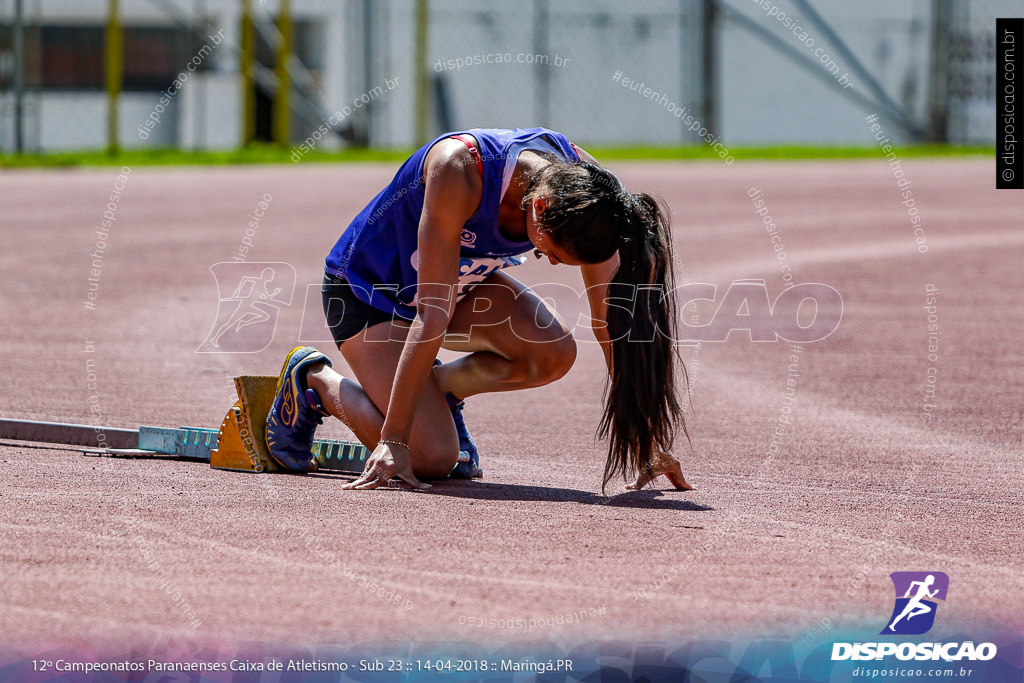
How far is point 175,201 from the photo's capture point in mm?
14625

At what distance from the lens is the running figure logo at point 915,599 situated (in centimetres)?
303

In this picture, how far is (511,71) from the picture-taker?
2398 cm

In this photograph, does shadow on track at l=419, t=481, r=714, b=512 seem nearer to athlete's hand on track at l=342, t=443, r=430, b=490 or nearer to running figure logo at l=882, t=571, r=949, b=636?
athlete's hand on track at l=342, t=443, r=430, b=490

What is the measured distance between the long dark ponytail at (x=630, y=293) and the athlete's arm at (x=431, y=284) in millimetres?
216

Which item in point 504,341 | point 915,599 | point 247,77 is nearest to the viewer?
point 915,599

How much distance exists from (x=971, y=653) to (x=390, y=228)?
7.75 ft

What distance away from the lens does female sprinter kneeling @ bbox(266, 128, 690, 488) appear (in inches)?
160

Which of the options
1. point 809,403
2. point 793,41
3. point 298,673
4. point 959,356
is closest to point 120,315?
point 809,403

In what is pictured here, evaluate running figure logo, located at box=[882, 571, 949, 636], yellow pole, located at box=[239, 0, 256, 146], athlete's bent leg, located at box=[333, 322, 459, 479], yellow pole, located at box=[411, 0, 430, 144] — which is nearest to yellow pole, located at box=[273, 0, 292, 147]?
yellow pole, located at box=[239, 0, 256, 146]

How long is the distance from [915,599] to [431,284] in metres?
1.66

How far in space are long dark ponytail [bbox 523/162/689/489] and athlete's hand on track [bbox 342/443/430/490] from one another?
1.97 feet

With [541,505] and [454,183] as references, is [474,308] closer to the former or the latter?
[454,183]

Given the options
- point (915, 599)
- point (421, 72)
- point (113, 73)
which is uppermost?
point (421, 72)

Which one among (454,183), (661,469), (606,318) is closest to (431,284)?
(454,183)
